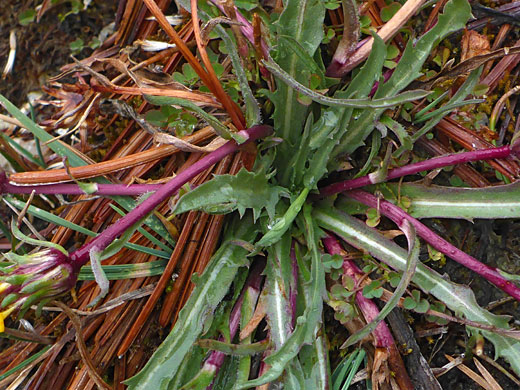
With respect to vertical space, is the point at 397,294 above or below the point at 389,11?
below

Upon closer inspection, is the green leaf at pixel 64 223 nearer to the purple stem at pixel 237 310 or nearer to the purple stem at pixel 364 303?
the purple stem at pixel 237 310

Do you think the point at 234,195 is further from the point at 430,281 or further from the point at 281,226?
the point at 430,281

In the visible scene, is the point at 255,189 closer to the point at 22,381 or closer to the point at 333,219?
the point at 333,219

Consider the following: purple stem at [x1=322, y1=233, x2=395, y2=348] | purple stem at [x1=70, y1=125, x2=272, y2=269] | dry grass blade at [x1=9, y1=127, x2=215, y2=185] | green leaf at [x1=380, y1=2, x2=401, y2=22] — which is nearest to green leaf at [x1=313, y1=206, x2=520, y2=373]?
purple stem at [x1=322, y1=233, x2=395, y2=348]

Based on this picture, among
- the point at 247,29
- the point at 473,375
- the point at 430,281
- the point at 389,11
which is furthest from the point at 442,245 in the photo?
the point at 247,29

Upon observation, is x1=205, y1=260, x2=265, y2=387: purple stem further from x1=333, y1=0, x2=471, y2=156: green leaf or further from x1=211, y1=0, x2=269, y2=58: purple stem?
x1=211, y1=0, x2=269, y2=58: purple stem

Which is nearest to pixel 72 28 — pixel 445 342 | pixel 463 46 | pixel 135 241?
pixel 135 241

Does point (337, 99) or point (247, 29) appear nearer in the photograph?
point (337, 99)

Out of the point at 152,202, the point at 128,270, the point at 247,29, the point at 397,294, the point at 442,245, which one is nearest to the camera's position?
the point at 397,294
